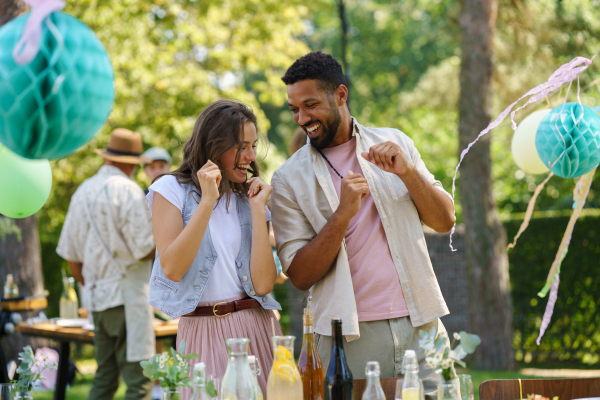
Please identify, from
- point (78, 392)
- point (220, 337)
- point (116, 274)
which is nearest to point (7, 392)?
point (220, 337)

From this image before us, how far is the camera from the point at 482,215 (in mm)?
6422

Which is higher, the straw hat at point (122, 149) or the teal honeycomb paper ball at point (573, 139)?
the straw hat at point (122, 149)

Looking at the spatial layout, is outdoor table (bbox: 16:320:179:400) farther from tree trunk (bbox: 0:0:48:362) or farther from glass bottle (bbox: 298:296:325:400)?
glass bottle (bbox: 298:296:325:400)

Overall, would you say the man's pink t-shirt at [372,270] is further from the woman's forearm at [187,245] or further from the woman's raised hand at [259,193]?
the woman's forearm at [187,245]

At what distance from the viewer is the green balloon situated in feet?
6.82

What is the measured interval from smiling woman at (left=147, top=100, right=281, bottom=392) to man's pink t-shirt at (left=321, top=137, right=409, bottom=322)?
30cm

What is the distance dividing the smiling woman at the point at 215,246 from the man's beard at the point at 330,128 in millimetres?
244

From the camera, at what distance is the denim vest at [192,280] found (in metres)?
1.98

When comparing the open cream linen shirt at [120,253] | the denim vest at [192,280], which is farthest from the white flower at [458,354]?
the open cream linen shirt at [120,253]

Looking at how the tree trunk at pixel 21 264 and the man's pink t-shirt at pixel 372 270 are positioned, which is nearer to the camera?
the man's pink t-shirt at pixel 372 270

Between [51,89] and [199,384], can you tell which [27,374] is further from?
[51,89]

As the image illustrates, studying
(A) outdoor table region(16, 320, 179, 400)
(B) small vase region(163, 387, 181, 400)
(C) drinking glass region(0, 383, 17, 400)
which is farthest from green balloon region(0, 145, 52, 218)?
(A) outdoor table region(16, 320, 179, 400)

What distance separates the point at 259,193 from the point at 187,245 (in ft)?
1.04

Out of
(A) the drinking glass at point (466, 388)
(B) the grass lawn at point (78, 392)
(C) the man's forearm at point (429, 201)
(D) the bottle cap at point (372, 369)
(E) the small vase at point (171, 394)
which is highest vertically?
(C) the man's forearm at point (429, 201)
